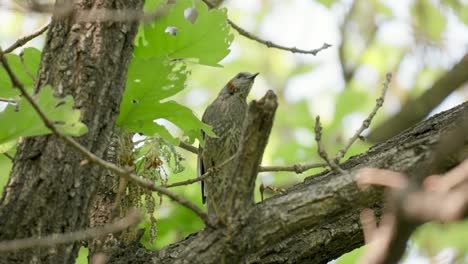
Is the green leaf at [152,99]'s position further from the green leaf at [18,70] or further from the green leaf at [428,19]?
the green leaf at [428,19]

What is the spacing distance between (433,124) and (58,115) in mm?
1397

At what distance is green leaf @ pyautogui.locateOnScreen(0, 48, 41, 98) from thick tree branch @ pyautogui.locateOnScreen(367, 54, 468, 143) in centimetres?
359

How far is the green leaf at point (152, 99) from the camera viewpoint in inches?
108

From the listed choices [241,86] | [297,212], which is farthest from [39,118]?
[241,86]

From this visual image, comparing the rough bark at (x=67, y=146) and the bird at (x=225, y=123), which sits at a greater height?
the bird at (x=225, y=123)

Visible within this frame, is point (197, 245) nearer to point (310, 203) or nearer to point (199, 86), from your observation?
point (310, 203)

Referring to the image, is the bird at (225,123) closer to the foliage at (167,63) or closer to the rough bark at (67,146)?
the foliage at (167,63)

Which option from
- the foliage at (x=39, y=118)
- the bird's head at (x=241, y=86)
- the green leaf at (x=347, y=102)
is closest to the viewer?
the foliage at (x=39, y=118)

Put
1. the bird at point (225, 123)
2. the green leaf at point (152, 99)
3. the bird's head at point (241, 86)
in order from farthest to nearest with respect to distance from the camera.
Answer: the bird's head at point (241, 86) < the bird at point (225, 123) < the green leaf at point (152, 99)

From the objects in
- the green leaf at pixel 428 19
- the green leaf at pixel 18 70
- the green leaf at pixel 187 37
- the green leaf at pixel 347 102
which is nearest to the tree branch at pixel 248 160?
the green leaf at pixel 187 37

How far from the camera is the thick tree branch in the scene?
5977 millimetres

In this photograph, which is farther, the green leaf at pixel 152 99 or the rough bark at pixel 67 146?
the green leaf at pixel 152 99

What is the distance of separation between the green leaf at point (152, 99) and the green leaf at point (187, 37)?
4.1 inches

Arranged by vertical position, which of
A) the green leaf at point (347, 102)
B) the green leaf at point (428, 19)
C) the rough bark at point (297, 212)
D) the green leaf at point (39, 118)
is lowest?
the rough bark at point (297, 212)
